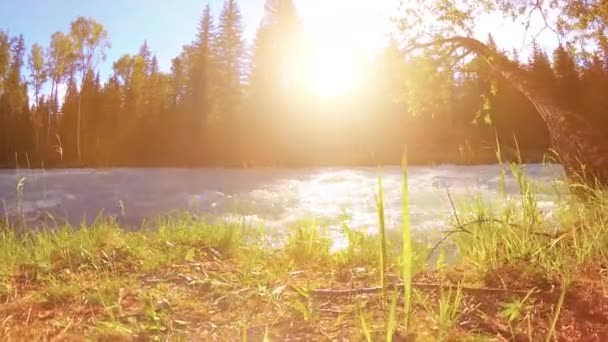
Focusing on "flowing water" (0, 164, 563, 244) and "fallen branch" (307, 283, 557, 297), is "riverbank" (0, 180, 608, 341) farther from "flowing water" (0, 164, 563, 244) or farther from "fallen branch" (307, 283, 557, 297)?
"flowing water" (0, 164, 563, 244)

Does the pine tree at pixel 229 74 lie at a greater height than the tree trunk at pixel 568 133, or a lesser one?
greater

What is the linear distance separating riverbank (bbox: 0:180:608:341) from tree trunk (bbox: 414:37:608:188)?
198cm

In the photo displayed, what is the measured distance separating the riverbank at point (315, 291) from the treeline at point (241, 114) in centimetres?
2194

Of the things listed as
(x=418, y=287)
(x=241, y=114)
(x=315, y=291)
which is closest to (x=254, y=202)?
(x=315, y=291)

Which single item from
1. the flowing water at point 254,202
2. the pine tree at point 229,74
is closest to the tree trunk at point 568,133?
the flowing water at point 254,202

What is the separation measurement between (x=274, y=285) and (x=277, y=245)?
70.3 inches

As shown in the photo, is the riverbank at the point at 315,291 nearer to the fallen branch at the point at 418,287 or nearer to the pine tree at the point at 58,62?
the fallen branch at the point at 418,287

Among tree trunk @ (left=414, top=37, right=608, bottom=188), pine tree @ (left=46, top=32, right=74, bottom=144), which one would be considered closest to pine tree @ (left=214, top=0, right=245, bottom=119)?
pine tree @ (left=46, top=32, right=74, bottom=144)

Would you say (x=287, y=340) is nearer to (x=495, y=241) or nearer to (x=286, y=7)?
(x=495, y=241)

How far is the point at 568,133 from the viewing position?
5418 mm

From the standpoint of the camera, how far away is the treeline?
29188 mm

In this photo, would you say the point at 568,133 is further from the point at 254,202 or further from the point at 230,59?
the point at 230,59

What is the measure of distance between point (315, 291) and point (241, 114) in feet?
98.4

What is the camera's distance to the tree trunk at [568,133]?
5031 mm
